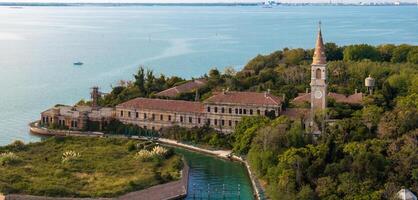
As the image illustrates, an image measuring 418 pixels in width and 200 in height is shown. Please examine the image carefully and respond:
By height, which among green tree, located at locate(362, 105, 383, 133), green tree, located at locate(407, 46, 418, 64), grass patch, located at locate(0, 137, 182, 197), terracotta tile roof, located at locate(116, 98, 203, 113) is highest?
green tree, located at locate(407, 46, 418, 64)

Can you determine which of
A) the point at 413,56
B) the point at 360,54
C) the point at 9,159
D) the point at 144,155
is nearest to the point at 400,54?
the point at 413,56

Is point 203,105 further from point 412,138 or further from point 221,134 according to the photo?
point 412,138

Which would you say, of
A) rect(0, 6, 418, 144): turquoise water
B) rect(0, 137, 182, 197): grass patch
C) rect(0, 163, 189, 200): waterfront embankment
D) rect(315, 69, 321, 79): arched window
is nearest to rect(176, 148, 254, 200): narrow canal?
rect(0, 163, 189, 200): waterfront embankment

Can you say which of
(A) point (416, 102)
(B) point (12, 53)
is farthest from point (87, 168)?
(B) point (12, 53)

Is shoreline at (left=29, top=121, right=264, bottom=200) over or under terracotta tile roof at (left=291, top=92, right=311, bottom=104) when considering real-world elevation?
under


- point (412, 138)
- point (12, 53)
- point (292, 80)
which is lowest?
point (412, 138)

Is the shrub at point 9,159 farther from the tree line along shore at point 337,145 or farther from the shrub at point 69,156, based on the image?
the tree line along shore at point 337,145

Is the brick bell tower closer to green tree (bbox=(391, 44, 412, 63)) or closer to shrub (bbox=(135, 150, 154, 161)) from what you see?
shrub (bbox=(135, 150, 154, 161))

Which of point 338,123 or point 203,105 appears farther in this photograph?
point 203,105
